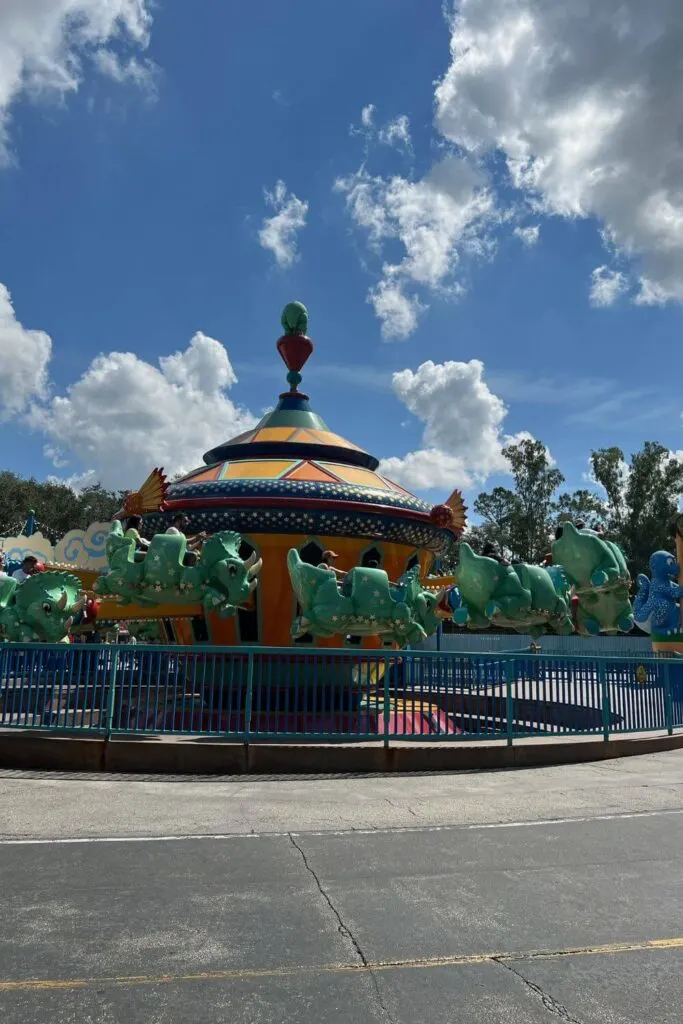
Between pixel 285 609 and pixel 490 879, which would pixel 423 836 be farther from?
pixel 285 609

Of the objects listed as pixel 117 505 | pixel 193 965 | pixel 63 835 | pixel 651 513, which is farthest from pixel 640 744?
pixel 117 505

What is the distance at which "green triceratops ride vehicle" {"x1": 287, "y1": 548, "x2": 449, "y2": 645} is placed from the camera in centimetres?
1044

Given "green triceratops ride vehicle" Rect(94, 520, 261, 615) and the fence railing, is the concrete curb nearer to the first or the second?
the fence railing

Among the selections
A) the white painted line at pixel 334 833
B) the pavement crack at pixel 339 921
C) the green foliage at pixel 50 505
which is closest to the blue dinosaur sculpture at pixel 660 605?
the white painted line at pixel 334 833

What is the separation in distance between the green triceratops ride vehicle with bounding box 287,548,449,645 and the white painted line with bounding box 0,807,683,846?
4.06m

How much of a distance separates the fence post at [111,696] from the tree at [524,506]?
46199 mm

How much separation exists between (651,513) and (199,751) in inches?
1955

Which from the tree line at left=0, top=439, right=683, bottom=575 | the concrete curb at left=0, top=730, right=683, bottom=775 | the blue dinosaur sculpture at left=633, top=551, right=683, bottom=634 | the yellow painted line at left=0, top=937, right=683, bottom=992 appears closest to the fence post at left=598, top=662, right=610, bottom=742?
the concrete curb at left=0, top=730, right=683, bottom=775

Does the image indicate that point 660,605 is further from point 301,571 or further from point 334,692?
point 301,571

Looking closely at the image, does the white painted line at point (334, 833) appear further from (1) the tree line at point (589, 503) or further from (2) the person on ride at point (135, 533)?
(1) the tree line at point (589, 503)

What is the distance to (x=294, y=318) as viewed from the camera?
16.2 meters

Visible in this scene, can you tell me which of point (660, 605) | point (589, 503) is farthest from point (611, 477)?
point (660, 605)

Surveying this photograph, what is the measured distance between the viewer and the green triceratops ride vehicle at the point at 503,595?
37.0ft

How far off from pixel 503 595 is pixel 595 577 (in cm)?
172
